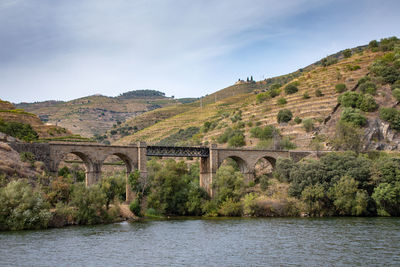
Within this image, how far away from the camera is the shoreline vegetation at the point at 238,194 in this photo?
116 feet

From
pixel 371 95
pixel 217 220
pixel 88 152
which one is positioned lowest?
pixel 217 220

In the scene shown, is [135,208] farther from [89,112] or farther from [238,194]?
[89,112]

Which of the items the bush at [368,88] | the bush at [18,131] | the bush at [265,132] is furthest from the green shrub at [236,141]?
the bush at [18,131]

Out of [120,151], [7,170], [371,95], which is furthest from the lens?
[371,95]

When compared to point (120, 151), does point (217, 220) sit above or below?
below

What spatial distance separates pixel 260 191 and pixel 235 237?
62.2 ft

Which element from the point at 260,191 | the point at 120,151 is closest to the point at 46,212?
the point at 120,151

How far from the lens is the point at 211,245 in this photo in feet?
88.2

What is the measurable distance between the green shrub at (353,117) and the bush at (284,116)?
1118 cm

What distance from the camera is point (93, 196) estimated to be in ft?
116

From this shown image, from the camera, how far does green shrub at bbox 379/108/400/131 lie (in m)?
59.5

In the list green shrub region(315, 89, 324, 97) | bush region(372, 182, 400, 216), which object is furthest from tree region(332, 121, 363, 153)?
green shrub region(315, 89, 324, 97)

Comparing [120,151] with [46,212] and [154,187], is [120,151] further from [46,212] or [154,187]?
[46,212]

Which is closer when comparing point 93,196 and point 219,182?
point 93,196
